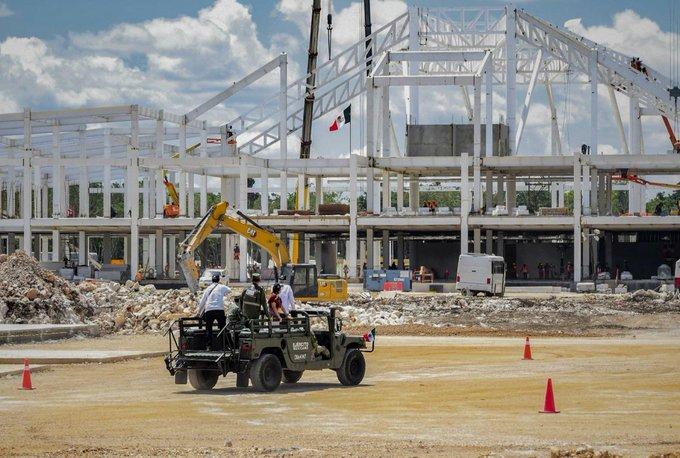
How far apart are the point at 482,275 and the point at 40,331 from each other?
35.8 metres

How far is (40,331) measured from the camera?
3831cm

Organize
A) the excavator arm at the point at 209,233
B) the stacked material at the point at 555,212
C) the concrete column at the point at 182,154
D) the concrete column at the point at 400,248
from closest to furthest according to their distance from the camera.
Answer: the excavator arm at the point at 209,233 → the stacked material at the point at 555,212 → the concrete column at the point at 400,248 → the concrete column at the point at 182,154

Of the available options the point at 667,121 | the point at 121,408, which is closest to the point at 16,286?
the point at 121,408

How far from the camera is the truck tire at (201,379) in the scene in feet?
80.6

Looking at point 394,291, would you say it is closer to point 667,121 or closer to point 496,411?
point 667,121

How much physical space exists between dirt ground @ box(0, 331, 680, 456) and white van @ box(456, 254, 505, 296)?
122 ft

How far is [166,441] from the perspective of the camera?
57.9ft

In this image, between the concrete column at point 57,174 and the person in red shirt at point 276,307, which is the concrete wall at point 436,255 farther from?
the person in red shirt at point 276,307

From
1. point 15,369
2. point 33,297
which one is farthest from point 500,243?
point 15,369

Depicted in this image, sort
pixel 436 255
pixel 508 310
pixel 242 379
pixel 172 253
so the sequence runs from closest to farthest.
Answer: pixel 242 379
pixel 508 310
pixel 436 255
pixel 172 253

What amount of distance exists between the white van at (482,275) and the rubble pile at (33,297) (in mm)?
28507

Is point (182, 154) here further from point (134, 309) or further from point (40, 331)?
point (40, 331)

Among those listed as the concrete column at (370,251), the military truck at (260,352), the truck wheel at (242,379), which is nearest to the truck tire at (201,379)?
the military truck at (260,352)

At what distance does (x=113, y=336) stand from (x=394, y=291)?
37.9 metres
